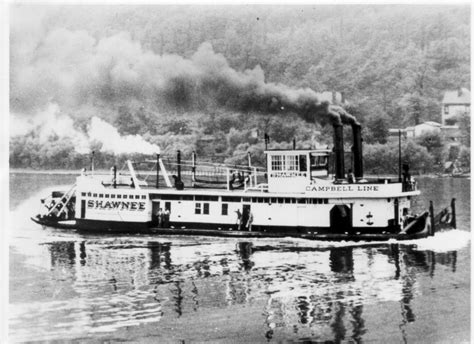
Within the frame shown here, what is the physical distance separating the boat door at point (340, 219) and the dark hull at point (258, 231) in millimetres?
128

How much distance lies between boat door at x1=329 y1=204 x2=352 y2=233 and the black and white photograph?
0.20 ft

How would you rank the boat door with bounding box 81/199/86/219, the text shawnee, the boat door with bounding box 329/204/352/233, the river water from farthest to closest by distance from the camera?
1. the boat door with bounding box 81/199/86/219
2. the text shawnee
3. the boat door with bounding box 329/204/352/233
4. the river water

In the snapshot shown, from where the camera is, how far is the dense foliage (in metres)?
27.0

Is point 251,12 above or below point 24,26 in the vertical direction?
above

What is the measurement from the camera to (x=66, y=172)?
151ft

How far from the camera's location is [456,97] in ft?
131

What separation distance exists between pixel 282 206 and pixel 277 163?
1903 millimetres

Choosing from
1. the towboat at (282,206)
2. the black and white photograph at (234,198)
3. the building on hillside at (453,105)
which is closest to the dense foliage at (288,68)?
the black and white photograph at (234,198)

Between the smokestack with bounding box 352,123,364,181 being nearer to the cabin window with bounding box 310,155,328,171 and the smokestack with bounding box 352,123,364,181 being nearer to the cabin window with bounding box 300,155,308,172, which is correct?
the cabin window with bounding box 310,155,328,171

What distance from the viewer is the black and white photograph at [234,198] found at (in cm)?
1645

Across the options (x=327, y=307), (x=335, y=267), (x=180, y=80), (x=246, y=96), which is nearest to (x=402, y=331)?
(x=327, y=307)

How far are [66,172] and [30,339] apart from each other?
3218cm

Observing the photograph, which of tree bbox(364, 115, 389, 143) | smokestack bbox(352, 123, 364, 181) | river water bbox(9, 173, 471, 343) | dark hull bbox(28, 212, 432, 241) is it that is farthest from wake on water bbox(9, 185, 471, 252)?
tree bbox(364, 115, 389, 143)

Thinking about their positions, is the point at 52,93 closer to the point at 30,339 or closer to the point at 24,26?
the point at 24,26
